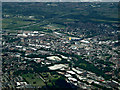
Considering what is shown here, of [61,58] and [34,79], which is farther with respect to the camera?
[61,58]

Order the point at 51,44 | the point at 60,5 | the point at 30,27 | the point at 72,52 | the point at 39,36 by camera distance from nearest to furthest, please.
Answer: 1. the point at 72,52
2. the point at 51,44
3. the point at 39,36
4. the point at 30,27
5. the point at 60,5

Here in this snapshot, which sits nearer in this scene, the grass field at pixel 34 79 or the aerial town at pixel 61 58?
the grass field at pixel 34 79

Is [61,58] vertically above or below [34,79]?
above

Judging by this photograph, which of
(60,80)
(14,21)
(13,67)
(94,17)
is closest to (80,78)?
(60,80)

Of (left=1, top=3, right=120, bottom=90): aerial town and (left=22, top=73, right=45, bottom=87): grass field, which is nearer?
(left=22, top=73, right=45, bottom=87): grass field

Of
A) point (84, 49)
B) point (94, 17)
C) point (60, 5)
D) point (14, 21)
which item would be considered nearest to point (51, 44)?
point (84, 49)

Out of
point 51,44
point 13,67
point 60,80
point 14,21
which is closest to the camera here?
point 60,80

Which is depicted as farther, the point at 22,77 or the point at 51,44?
Result: the point at 51,44

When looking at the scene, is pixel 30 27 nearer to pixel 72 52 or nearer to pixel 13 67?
pixel 72 52
